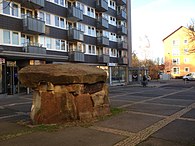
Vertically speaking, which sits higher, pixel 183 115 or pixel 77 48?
pixel 77 48

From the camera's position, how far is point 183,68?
79.2 meters

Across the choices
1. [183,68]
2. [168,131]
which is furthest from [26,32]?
[183,68]

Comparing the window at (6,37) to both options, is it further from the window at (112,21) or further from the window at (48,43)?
the window at (112,21)

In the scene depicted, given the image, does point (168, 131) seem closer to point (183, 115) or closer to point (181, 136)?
point (181, 136)

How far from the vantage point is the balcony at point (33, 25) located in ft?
76.4

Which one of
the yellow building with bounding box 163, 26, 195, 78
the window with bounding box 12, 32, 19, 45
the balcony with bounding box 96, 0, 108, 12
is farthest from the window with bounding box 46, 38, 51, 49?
the yellow building with bounding box 163, 26, 195, 78

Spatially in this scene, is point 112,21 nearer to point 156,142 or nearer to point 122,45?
point 122,45

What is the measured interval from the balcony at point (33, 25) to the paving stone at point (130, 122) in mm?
15275

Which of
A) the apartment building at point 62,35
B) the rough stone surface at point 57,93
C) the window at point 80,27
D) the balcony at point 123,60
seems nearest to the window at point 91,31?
the apartment building at point 62,35

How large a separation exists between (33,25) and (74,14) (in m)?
7.45

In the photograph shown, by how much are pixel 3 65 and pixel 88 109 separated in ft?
47.0

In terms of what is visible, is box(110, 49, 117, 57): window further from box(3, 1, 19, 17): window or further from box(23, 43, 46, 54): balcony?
box(3, 1, 19, 17): window

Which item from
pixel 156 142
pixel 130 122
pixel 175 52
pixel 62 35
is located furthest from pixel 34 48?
pixel 175 52

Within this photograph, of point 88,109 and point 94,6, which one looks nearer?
point 88,109
